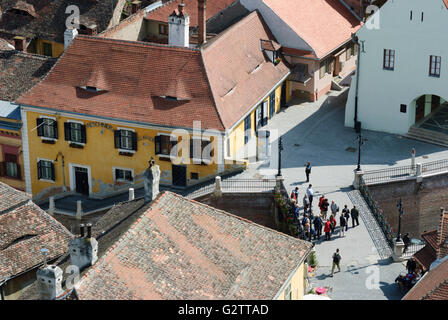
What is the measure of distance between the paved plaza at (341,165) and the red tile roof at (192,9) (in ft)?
33.3

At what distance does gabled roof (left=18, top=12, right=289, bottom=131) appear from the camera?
221 ft

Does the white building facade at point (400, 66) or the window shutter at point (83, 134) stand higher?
the white building facade at point (400, 66)

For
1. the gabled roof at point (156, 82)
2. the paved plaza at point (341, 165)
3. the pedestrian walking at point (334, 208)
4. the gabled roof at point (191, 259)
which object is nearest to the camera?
the gabled roof at point (191, 259)

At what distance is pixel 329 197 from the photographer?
6644 centimetres

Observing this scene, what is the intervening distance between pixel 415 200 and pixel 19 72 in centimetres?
2742

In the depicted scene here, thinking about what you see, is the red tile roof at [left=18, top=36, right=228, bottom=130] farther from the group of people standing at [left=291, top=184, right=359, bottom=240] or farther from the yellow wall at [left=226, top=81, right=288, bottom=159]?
the group of people standing at [left=291, top=184, right=359, bottom=240]

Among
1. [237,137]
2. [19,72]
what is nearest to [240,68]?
[237,137]

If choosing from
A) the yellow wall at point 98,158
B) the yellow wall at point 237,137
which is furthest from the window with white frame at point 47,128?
the yellow wall at point 237,137

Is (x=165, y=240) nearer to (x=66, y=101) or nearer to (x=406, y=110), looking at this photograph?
(x=66, y=101)

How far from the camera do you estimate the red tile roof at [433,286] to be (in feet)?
162

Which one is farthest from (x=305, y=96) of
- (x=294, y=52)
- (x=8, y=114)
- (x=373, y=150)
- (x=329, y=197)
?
(x=8, y=114)

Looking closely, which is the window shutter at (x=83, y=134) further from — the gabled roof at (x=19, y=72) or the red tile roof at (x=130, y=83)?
the gabled roof at (x=19, y=72)

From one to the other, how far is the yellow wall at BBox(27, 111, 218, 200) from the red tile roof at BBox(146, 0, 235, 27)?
16.4 meters

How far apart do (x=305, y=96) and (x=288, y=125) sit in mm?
4720
